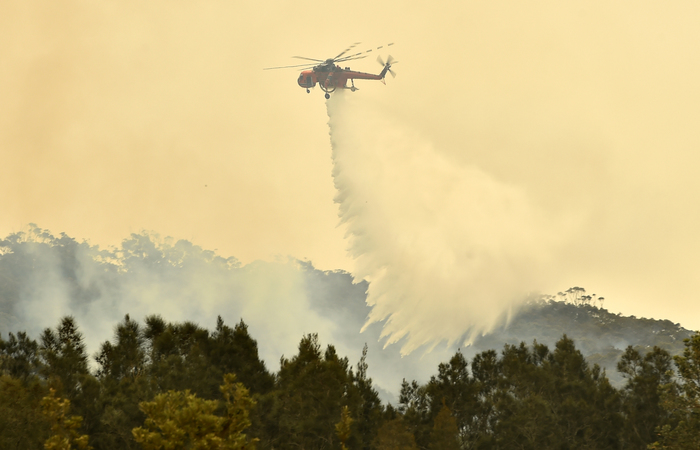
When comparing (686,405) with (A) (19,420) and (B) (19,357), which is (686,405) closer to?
(A) (19,420)

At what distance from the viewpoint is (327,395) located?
49.8 m

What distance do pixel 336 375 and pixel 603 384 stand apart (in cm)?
2880

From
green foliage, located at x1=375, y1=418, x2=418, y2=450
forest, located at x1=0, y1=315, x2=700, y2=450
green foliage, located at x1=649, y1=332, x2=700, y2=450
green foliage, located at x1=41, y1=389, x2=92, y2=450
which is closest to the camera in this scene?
green foliage, located at x1=41, y1=389, x2=92, y2=450

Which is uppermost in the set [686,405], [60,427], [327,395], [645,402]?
[645,402]

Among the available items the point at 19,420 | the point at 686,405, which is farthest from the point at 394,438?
the point at 19,420

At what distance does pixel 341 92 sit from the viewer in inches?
4286

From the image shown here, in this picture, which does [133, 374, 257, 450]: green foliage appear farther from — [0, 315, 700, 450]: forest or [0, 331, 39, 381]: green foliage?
[0, 331, 39, 381]: green foliage

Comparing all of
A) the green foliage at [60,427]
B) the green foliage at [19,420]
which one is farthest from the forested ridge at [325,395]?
the green foliage at [60,427]

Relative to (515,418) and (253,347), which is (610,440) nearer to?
(515,418)

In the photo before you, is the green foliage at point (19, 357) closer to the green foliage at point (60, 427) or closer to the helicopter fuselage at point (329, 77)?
the green foliage at point (60, 427)

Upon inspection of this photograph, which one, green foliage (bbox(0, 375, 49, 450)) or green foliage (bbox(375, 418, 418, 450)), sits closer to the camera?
green foliage (bbox(0, 375, 49, 450))

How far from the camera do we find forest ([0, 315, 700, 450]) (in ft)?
144

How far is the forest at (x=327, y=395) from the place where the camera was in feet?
144

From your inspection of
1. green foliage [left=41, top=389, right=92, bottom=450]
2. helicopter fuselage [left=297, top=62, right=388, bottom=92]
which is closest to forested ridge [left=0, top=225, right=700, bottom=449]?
green foliage [left=41, top=389, right=92, bottom=450]
